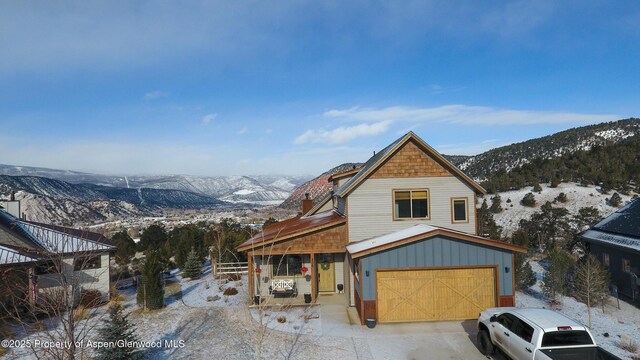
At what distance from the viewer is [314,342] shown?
12625 mm

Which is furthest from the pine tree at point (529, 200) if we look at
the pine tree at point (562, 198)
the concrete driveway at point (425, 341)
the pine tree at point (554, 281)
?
the concrete driveway at point (425, 341)

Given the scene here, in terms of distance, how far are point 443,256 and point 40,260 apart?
16264 mm

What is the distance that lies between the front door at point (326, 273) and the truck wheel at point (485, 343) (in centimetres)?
851

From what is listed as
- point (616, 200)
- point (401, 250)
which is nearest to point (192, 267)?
point (401, 250)

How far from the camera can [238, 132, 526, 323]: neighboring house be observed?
47.3 ft

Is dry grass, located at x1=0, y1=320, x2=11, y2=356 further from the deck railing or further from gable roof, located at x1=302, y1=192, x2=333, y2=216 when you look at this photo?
gable roof, located at x1=302, y1=192, x2=333, y2=216

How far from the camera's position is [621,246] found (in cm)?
1808

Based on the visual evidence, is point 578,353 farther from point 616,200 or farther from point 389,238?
point 616,200

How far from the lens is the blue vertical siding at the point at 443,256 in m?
14.4

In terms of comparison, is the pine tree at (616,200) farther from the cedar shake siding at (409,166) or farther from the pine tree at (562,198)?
the cedar shake siding at (409,166)

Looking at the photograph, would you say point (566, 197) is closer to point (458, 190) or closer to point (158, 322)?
point (458, 190)

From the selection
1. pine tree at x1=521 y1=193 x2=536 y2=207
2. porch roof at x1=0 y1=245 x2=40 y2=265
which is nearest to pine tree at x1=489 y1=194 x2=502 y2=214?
pine tree at x1=521 y1=193 x2=536 y2=207

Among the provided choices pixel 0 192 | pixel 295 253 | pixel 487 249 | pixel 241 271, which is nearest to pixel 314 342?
pixel 295 253

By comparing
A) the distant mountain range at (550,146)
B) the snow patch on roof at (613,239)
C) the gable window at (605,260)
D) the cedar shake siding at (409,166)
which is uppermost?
the distant mountain range at (550,146)
